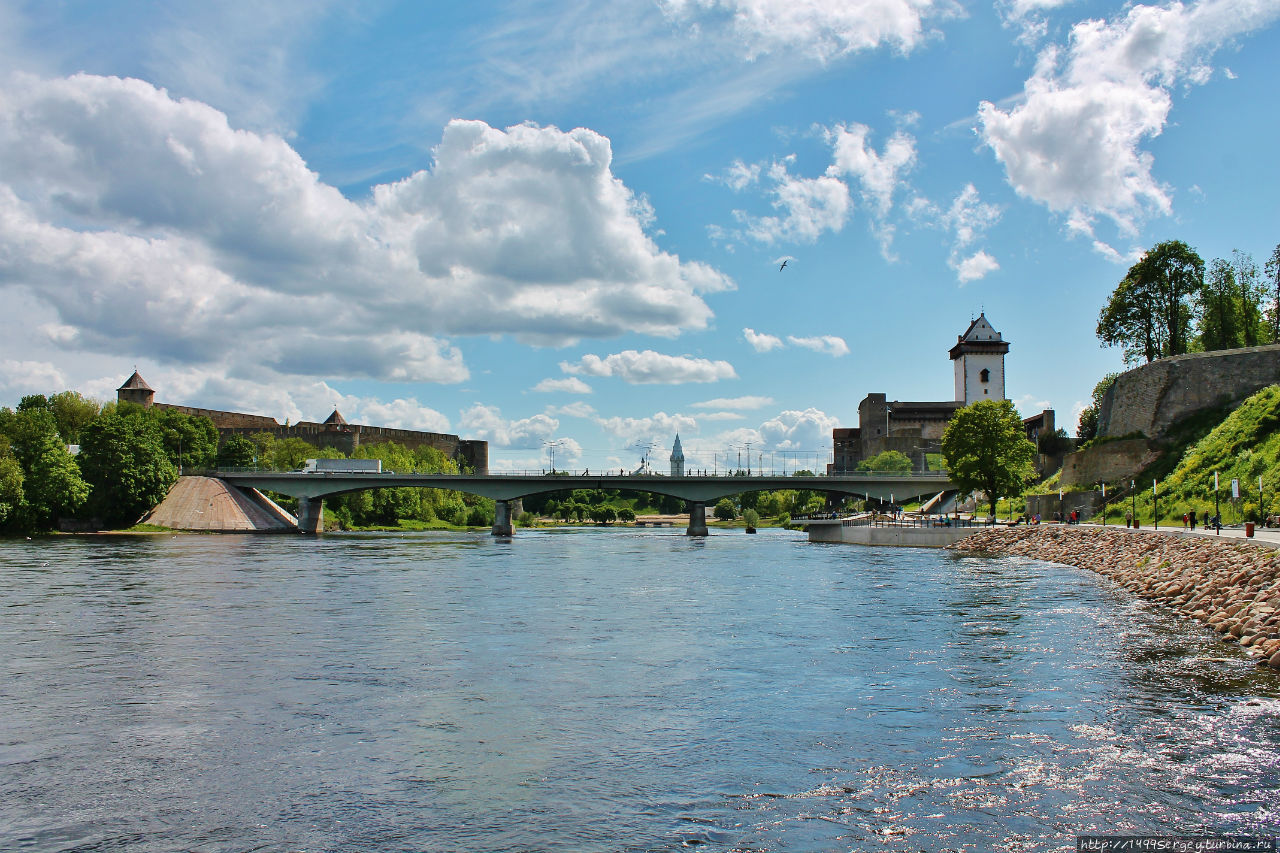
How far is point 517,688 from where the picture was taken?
53.9 feet

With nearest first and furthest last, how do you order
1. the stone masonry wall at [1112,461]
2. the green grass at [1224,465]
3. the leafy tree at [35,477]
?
1. the green grass at [1224,465]
2. the stone masonry wall at [1112,461]
3. the leafy tree at [35,477]

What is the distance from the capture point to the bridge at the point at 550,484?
314 feet

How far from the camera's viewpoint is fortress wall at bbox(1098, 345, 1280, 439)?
196 ft

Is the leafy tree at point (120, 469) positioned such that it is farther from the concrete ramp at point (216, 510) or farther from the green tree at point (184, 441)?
the green tree at point (184, 441)

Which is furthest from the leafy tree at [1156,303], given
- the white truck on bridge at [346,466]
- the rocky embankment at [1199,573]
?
the white truck on bridge at [346,466]

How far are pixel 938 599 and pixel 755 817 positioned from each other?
23.6 m

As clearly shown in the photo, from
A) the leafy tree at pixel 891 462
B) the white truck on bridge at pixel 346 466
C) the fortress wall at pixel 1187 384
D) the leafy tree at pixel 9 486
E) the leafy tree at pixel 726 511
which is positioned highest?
the fortress wall at pixel 1187 384

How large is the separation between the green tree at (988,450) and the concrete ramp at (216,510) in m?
70.0

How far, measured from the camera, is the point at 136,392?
13412 cm

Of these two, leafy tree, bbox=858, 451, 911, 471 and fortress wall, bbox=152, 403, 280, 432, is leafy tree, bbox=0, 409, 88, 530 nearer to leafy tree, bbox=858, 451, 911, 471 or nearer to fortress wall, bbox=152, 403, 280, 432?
fortress wall, bbox=152, 403, 280, 432

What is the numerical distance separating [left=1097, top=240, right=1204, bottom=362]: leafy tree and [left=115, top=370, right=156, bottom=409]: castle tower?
126083 millimetres

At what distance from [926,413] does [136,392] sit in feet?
450

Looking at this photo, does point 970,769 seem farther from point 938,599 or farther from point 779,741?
point 938,599

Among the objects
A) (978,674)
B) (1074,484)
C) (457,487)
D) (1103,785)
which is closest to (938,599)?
(978,674)
